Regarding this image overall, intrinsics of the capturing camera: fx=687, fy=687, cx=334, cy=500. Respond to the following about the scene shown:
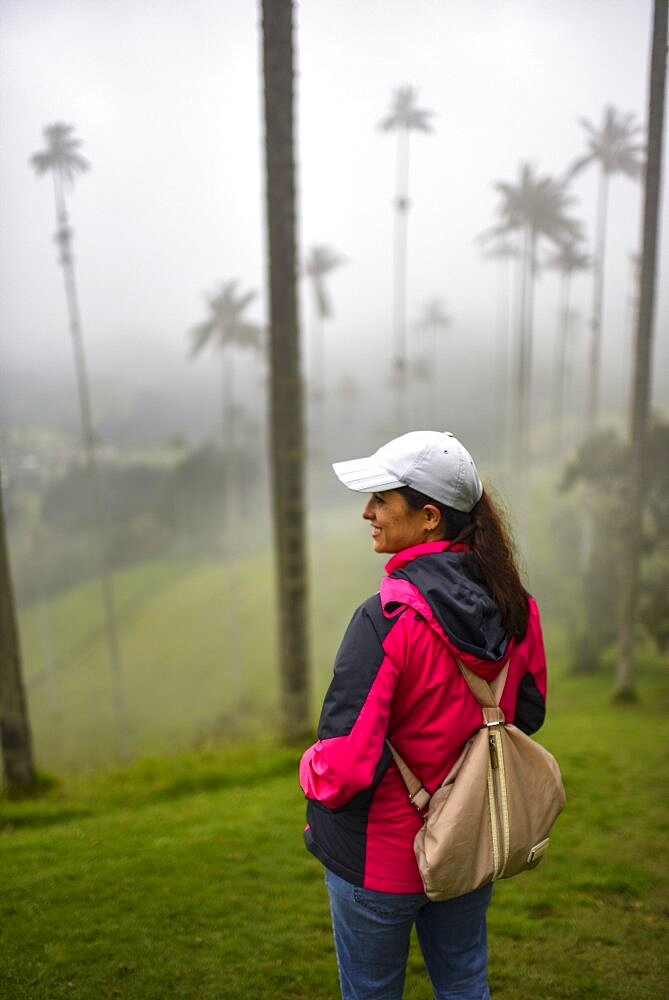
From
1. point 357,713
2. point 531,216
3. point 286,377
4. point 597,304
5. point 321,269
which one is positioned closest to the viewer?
point 357,713

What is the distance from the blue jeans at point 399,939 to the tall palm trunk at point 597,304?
17.9m

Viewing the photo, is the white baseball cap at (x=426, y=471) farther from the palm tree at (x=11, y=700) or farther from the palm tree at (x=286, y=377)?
the palm tree at (x=286, y=377)

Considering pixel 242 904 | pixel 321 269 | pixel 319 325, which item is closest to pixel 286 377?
pixel 242 904

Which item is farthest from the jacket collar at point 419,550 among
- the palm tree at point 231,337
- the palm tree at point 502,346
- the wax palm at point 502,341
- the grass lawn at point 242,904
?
the palm tree at point 231,337

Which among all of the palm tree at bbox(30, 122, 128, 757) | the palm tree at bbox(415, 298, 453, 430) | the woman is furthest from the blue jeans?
the palm tree at bbox(415, 298, 453, 430)

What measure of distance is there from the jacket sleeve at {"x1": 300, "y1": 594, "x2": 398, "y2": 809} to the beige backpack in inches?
4.5

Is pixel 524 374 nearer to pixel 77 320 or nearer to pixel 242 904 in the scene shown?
pixel 77 320

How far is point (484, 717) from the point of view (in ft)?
5.44

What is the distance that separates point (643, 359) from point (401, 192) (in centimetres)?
1427

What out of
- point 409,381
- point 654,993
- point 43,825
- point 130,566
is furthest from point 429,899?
point 409,381

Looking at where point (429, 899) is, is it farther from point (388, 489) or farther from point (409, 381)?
point (409, 381)

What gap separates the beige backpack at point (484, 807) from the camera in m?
1.58

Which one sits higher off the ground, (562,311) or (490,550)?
(562,311)

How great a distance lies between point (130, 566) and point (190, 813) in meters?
26.5
